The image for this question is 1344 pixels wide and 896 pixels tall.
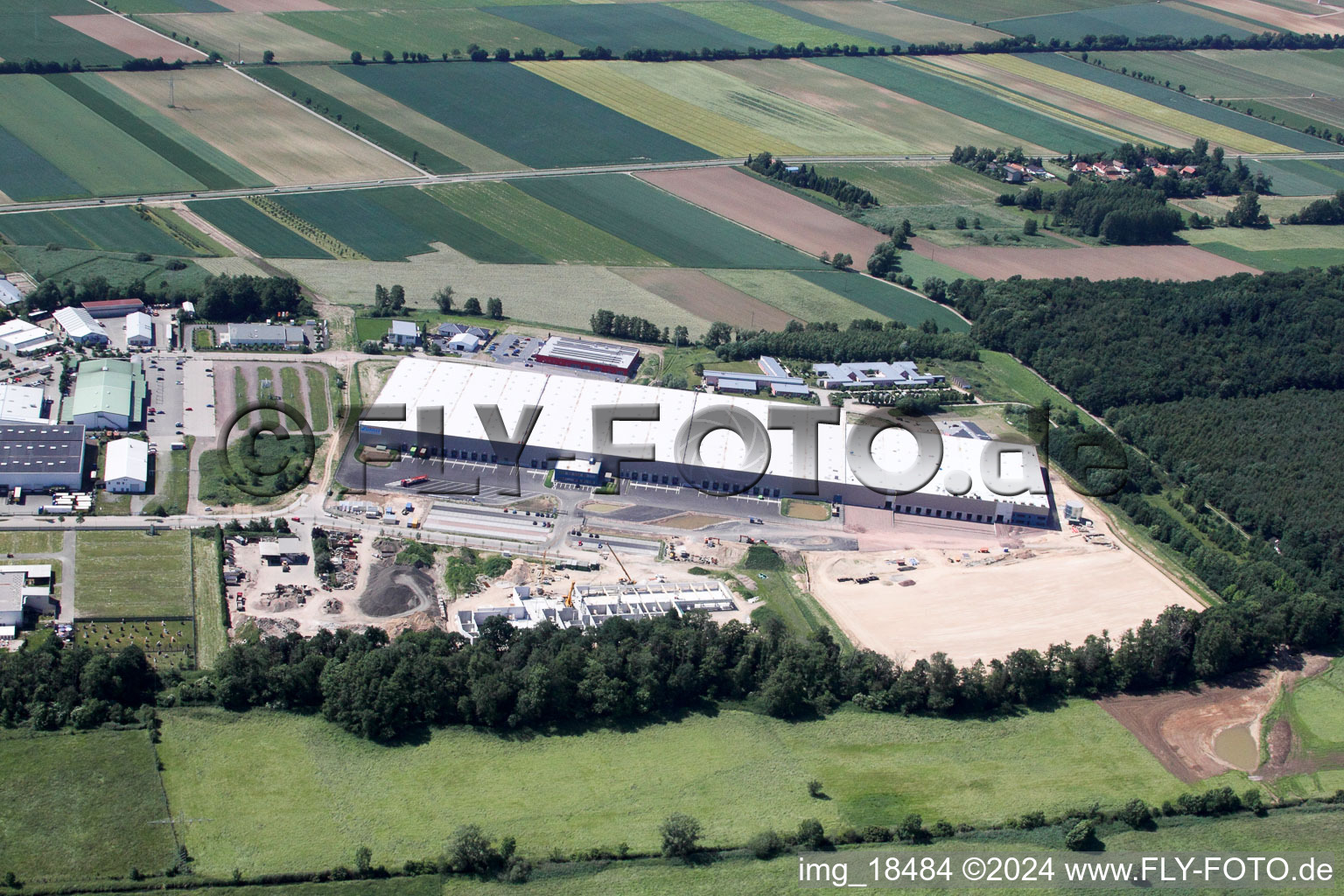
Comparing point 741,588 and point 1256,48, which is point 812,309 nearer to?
point 741,588

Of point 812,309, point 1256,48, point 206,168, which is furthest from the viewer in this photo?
point 1256,48

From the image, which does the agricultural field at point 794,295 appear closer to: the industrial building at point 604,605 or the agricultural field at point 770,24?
the industrial building at point 604,605

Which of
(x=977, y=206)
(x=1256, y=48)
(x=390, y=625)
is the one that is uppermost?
(x=1256, y=48)

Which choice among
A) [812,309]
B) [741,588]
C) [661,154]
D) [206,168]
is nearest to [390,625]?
[741,588]

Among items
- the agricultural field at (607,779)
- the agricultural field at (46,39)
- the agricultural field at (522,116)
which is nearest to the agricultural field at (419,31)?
the agricultural field at (522,116)

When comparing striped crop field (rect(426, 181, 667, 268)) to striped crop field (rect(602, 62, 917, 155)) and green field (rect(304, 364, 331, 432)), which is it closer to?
green field (rect(304, 364, 331, 432))
